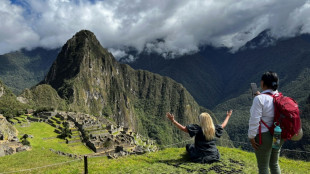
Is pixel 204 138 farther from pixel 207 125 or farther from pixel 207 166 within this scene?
pixel 207 166

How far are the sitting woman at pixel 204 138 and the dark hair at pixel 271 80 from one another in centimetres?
329

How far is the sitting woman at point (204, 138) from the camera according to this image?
29.4ft

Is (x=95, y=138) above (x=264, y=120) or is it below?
below

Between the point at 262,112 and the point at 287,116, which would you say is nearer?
the point at 287,116

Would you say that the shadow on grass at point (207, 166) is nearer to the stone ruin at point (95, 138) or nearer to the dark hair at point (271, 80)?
the dark hair at point (271, 80)

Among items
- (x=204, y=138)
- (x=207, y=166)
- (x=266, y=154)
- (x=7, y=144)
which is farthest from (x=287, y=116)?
(x=7, y=144)

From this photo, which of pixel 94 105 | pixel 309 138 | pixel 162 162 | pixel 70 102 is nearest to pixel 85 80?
pixel 94 105

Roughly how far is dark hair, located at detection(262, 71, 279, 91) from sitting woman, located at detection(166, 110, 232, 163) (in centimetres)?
329

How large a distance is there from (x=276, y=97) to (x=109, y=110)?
619 feet

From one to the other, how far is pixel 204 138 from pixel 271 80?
175 inches

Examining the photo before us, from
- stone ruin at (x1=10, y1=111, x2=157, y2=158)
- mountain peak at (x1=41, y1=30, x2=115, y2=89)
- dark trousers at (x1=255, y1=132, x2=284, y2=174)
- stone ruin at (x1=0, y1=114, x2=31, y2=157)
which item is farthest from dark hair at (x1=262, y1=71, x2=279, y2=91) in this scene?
mountain peak at (x1=41, y1=30, x2=115, y2=89)

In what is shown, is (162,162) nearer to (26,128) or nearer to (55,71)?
(26,128)

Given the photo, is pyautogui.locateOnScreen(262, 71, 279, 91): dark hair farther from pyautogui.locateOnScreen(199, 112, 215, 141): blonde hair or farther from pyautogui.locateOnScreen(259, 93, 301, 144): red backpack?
pyautogui.locateOnScreen(199, 112, 215, 141): blonde hair

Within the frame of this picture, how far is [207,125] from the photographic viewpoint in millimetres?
8898
